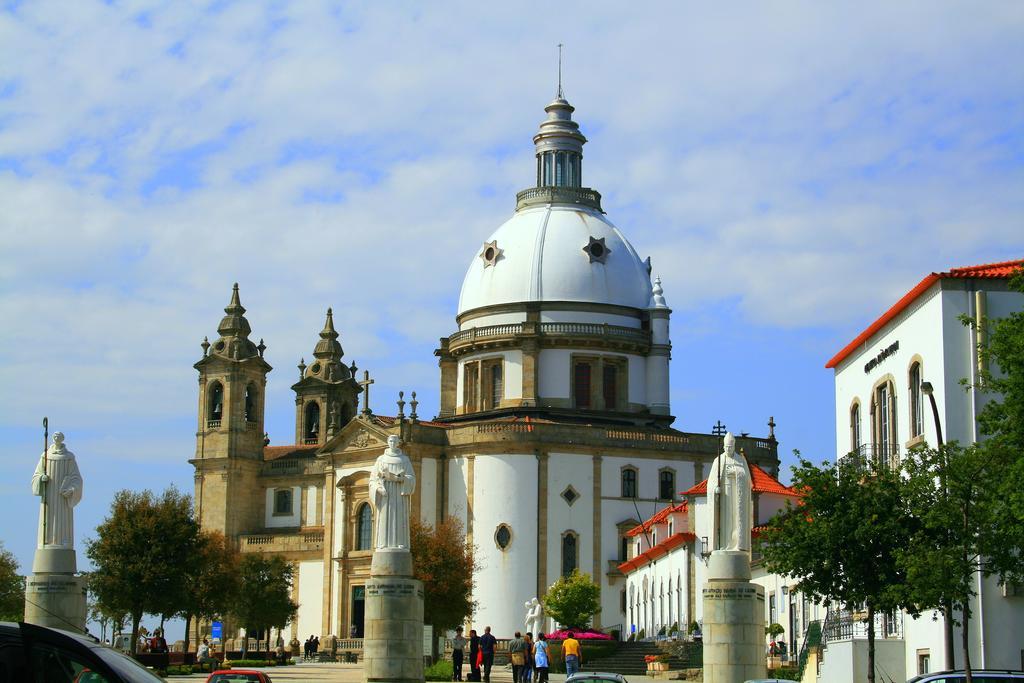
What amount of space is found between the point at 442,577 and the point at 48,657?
54.4 m

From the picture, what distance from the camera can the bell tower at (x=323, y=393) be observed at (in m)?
97.9

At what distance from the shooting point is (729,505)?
3175cm

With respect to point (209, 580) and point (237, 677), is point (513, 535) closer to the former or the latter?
point (209, 580)

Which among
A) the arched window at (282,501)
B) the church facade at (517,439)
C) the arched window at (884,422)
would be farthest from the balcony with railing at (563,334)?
the arched window at (884,422)

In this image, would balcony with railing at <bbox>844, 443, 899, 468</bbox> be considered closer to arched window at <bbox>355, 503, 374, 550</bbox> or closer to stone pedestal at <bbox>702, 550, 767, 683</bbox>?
stone pedestal at <bbox>702, 550, 767, 683</bbox>

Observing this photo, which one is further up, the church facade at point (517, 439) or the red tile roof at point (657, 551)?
the church facade at point (517, 439)

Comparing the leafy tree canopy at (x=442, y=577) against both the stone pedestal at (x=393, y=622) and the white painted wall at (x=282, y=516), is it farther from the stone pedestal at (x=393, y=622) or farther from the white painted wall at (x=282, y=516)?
the stone pedestal at (x=393, y=622)

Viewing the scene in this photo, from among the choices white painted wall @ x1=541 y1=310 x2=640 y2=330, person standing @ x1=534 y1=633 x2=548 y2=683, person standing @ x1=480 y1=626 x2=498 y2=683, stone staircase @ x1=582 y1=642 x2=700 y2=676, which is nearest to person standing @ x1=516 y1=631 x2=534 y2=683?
person standing @ x1=534 y1=633 x2=548 y2=683

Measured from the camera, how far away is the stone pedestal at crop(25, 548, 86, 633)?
36.2m

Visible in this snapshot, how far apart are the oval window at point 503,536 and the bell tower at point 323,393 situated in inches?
835

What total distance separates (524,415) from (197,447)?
69.7ft

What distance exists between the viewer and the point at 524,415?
83.3 m

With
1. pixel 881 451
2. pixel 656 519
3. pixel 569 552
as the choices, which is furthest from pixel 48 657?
pixel 569 552

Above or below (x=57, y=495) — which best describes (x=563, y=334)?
above
